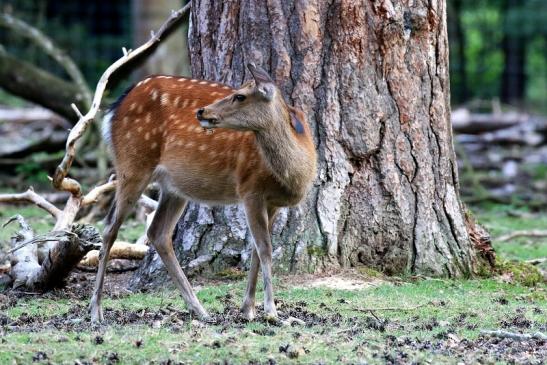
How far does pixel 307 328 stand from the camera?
604cm

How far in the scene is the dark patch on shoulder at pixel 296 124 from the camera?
6.56 m

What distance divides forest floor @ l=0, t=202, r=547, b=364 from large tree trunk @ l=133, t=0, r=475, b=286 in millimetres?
206

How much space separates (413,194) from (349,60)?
103 cm

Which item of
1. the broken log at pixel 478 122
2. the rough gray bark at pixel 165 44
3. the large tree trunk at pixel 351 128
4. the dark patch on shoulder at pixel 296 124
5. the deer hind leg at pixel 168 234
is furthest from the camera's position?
the broken log at pixel 478 122

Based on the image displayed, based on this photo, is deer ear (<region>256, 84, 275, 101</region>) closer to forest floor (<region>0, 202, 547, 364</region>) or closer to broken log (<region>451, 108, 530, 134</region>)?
forest floor (<region>0, 202, 547, 364</region>)

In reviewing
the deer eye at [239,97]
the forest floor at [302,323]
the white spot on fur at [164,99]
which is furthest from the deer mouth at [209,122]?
the forest floor at [302,323]

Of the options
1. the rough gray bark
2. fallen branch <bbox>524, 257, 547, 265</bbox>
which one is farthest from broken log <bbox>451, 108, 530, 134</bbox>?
→ fallen branch <bbox>524, 257, 547, 265</bbox>

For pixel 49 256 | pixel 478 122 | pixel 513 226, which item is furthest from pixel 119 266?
pixel 478 122

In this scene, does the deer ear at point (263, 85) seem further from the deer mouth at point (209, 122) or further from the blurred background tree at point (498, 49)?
the blurred background tree at point (498, 49)

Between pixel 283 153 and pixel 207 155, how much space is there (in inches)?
23.9

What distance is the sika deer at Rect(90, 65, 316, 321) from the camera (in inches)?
250

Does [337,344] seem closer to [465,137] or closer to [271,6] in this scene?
[271,6]

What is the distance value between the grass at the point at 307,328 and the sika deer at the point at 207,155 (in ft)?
1.34

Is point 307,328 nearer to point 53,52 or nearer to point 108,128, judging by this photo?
point 108,128
